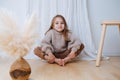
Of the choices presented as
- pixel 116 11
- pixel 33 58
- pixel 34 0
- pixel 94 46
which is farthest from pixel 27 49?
pixel 116 11

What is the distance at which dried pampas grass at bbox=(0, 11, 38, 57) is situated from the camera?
1.05 m

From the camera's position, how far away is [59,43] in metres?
1.93

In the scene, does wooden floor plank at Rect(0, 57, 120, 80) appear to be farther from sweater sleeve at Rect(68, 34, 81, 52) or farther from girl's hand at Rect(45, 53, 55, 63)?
sweater sleeve at Rect(68, 34, 81, 52)

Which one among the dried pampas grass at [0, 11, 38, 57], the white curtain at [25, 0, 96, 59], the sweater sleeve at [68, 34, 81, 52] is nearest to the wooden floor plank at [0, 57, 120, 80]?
the sweater sleeve at [68, 34, 81, 52]

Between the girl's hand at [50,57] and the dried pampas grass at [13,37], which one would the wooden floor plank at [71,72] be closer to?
the girl's hand at [50,57]

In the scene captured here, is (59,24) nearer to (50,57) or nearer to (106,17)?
(50,57)

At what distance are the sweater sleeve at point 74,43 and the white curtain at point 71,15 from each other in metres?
0.16

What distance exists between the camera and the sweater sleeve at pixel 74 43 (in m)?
1.83

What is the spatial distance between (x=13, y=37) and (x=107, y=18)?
1394 millimetres

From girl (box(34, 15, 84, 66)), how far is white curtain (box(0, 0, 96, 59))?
0.10 meters

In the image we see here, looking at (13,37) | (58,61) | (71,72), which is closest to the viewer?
(13,37)

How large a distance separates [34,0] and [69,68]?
82 cm

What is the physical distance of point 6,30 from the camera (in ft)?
3.44

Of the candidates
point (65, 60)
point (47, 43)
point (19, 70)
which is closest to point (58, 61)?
point (65, 60)
